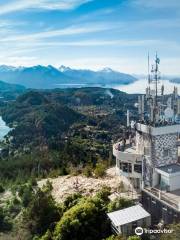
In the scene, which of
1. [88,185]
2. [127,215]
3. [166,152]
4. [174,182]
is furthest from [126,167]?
[127,215]

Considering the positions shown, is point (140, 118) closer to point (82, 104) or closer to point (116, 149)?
point (116, 149)

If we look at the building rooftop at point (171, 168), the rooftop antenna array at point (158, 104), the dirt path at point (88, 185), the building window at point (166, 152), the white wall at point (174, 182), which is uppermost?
the rooftop antenna array at point (158, 104)

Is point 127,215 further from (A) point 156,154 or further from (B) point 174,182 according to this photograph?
(A) point 156,154

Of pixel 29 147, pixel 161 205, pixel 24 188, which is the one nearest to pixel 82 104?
pixel 29 147

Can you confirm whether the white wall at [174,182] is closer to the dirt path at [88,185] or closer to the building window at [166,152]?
the building window at [166,152]

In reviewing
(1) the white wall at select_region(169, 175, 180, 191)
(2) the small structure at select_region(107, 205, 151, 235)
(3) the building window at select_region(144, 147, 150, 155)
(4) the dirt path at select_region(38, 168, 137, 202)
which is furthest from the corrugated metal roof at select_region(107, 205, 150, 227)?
(3) the building window at select_region(144, 147, 150, 155)

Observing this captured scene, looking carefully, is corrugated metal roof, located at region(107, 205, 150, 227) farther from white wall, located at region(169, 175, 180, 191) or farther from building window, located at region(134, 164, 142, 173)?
building window, located at region(134, 164, 142, 173)

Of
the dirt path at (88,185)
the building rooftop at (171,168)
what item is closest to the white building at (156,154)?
the building rooftop at (171,168)

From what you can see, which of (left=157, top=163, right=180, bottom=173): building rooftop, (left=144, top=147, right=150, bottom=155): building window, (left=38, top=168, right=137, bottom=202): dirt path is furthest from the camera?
(left=38, top=168, right=137, bottom=202): dirt path
